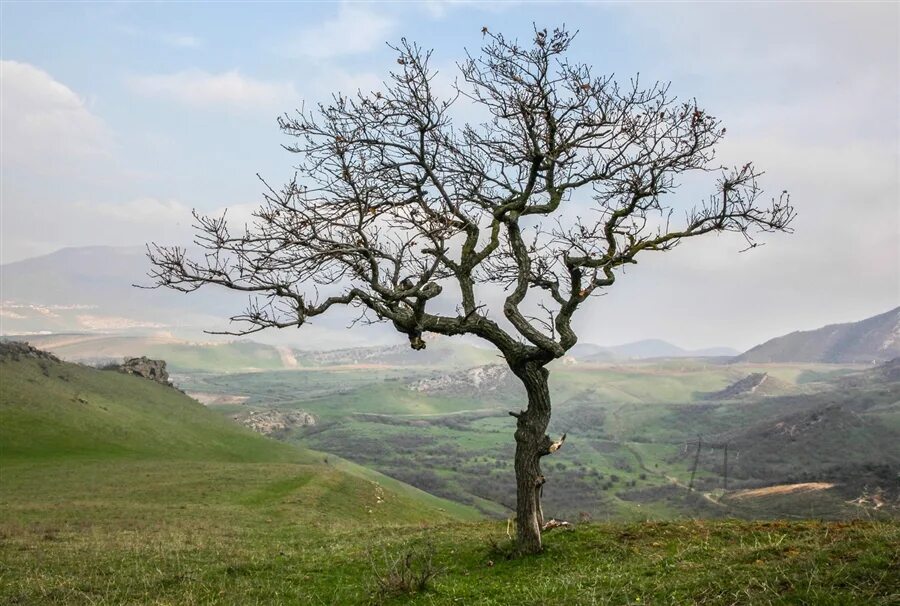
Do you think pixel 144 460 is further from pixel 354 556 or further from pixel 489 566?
pixel 489 566

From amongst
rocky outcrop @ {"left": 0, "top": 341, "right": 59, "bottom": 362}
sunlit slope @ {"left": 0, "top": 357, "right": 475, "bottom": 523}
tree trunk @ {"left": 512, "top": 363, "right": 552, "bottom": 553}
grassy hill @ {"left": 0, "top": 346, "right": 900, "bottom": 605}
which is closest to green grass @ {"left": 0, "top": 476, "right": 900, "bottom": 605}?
grassy hill @ {"left": 0, "top": 346, "right": 900, "bottom": 605}

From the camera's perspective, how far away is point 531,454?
15141 millimetres

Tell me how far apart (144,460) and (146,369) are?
184 ft

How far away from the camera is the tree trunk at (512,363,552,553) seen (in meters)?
14.8

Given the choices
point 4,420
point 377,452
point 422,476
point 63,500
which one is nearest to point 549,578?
point 63,500

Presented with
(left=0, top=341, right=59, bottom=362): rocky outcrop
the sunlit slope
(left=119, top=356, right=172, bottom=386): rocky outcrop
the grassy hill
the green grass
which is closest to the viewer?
the green grass

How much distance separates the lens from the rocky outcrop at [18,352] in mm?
88375

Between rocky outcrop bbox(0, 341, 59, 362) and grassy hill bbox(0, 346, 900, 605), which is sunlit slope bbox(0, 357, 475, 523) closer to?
grassy hill bbox(0, 346, 900, 605)

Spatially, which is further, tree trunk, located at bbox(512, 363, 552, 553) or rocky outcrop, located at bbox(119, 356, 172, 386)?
rocky outcrop, located at bbox(119, 356, 172, 386)

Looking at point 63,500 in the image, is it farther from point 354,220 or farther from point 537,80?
point 537,80

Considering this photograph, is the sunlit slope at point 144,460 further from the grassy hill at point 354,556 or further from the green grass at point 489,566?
the green grass at point 489,566

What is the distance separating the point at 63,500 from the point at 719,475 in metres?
155

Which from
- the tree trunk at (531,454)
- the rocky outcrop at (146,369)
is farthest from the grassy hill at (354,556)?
the rocky outcrop at (146,369)

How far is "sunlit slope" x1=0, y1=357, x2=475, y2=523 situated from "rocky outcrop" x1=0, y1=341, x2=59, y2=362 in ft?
4.57
